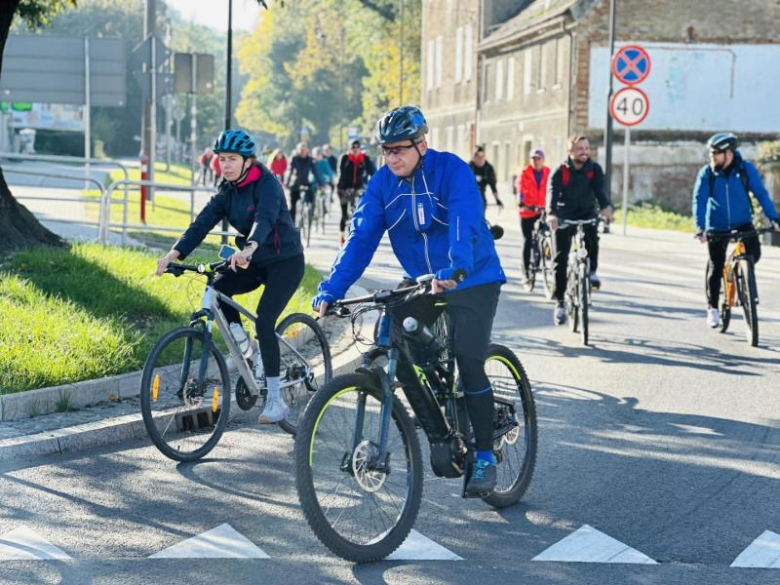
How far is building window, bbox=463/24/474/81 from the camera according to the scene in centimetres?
6122

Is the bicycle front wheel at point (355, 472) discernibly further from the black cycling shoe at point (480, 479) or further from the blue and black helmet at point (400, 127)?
the blue and black helmet at point (400, 127)

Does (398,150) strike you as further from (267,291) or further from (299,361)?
(299,361)

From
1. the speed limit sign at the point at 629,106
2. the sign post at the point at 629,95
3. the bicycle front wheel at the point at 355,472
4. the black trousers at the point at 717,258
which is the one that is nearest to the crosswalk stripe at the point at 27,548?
the bicycle front wheel at the point at 355,472

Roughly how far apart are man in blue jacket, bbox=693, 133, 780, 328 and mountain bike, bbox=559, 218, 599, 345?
1074mm

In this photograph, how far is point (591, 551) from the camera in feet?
19.3

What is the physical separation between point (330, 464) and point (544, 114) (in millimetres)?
44890

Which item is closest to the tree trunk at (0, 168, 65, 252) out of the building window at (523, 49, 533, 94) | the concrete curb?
the concrete curb

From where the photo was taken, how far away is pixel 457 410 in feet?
20.4

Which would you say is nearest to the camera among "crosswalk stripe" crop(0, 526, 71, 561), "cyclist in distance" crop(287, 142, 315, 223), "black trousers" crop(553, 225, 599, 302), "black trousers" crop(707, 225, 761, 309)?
"crosswalk stripe" crop(0, 526, 71, 561)

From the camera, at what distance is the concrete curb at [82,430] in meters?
7.61

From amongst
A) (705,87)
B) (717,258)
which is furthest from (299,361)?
(705,87)

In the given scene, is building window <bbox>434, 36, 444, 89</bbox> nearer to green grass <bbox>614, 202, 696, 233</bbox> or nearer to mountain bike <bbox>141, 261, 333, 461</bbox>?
green grass <bbox>614, 202, 696, 233</bbox>

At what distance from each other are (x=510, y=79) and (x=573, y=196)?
4184cm

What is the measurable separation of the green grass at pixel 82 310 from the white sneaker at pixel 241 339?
35 centimetres
